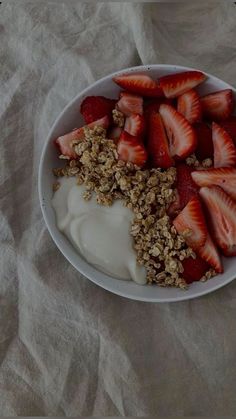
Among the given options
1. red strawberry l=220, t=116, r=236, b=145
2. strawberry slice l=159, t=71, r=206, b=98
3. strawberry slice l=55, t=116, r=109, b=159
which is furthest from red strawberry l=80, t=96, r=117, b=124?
red strawberry l=220, t=116, r=236, b=145

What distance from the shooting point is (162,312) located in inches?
48.5

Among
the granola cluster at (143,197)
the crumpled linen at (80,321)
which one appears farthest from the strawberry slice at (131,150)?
the crumpled linen at (80,321)

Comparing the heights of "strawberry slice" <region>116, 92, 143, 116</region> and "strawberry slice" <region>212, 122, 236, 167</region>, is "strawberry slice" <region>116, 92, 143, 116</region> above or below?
above

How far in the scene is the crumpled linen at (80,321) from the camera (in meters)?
1.20

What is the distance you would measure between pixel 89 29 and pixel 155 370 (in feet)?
2.45

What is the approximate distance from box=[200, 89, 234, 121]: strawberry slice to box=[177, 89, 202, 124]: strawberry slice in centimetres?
3

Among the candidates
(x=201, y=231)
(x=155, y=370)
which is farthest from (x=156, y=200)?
(x=155, y=370)

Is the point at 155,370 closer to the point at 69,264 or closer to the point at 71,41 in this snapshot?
the point at 69,264

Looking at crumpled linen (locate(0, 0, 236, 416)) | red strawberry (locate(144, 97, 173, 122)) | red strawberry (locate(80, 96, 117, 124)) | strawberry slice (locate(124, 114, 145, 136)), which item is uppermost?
red strawberry (locate(80, 96, 117, 124))

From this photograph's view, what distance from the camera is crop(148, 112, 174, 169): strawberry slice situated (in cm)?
113

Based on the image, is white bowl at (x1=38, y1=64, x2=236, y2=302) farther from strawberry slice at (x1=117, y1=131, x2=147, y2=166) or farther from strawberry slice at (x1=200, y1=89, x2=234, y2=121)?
strawberry slice at (x1=117, y1=131, x2=147, y2=166)

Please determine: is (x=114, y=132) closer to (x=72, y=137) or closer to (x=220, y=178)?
(x=72, y=137)

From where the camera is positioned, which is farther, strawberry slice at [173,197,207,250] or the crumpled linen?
the crumpled linen

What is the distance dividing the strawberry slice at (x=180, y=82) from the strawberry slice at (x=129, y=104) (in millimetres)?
58
